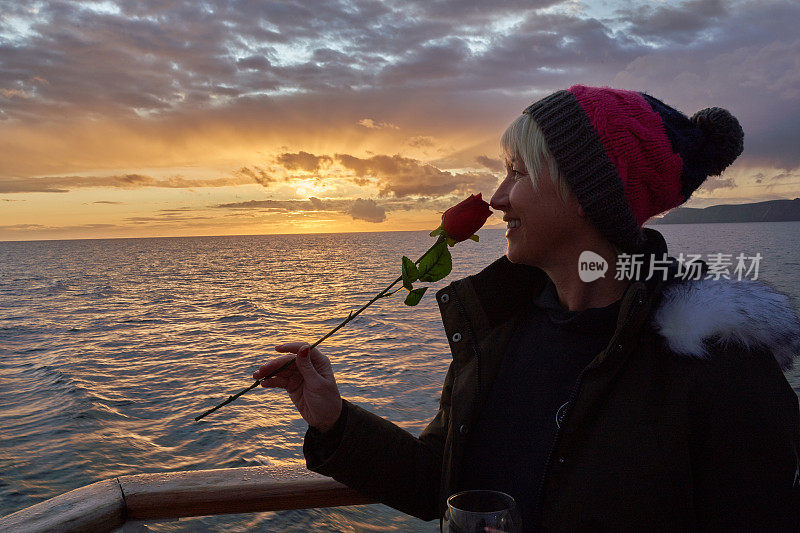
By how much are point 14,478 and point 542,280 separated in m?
10.4

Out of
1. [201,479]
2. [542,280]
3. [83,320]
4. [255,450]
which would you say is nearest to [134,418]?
[255,450]

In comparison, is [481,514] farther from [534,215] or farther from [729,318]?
[534,215]

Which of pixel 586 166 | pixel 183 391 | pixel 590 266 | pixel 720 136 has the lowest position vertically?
A: pixel 183 391

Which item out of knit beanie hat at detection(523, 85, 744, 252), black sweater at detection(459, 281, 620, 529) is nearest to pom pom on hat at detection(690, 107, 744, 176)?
knit beanie hat at detection(523, 85, 744, 252)

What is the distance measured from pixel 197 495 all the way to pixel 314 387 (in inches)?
26.3

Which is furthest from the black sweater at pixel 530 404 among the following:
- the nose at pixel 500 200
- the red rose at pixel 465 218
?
the red rose at pixel 465 218

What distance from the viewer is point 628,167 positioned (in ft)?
6.79

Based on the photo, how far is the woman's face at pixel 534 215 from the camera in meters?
2.12

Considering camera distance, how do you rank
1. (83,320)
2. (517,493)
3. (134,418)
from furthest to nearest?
(83,320) → (134,418) → (517,493)

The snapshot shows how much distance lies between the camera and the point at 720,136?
212 cm

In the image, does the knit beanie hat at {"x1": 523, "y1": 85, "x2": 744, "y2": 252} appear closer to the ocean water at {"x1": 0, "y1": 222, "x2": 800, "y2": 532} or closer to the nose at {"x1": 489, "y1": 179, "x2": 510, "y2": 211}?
the nose at {"x1": 489, "y1": 179, "x2": 510, "y2": 211}

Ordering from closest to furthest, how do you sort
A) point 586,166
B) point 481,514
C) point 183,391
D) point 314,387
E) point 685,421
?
point 481,514 → point 685,421 → point 586,166 → point 314,387 → point 183,391

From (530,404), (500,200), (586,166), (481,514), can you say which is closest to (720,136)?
(586,166)

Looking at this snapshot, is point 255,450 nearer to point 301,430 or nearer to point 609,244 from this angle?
point 301,430
